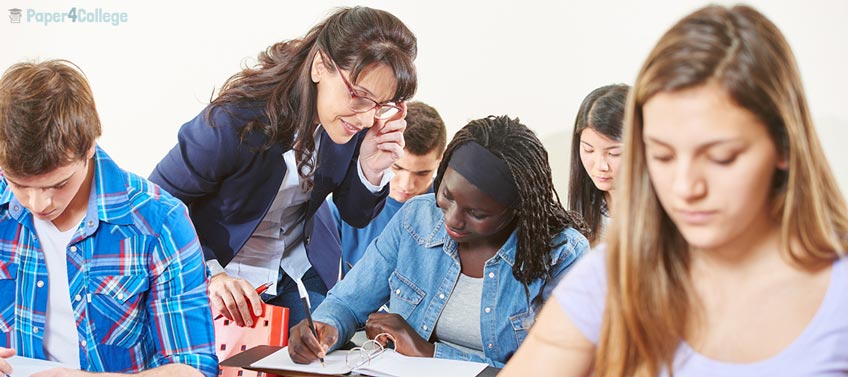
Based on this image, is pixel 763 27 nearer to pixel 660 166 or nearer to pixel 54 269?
pixel 660 166

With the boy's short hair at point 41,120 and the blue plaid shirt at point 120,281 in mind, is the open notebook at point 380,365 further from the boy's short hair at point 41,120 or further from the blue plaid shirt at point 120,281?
the boy's short hair at point 41,120

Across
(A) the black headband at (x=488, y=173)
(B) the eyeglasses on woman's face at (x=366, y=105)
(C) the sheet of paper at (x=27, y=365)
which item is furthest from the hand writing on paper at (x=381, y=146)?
(C) the sheet of paper at (x=27, y=365)

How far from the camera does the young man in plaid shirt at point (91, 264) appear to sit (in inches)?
70.3

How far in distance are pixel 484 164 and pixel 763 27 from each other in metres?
1.18

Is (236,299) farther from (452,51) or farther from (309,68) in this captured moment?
(452,51)

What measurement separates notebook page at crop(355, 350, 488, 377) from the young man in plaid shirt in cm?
34

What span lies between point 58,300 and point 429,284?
0.84 metres

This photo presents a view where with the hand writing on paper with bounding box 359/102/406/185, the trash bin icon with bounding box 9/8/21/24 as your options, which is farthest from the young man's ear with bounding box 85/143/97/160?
the trash bin icon with bounding box 9/8/21/24

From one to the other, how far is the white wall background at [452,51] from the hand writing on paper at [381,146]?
0.44 ft

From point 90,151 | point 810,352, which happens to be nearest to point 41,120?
point 90,151

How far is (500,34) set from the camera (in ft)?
8.32

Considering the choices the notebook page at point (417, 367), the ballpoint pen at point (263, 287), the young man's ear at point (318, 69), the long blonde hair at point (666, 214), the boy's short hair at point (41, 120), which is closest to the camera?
Answer: the long blonde hair at point (666, 214)

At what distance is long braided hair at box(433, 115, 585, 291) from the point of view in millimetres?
2129

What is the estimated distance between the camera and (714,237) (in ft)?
3.20
